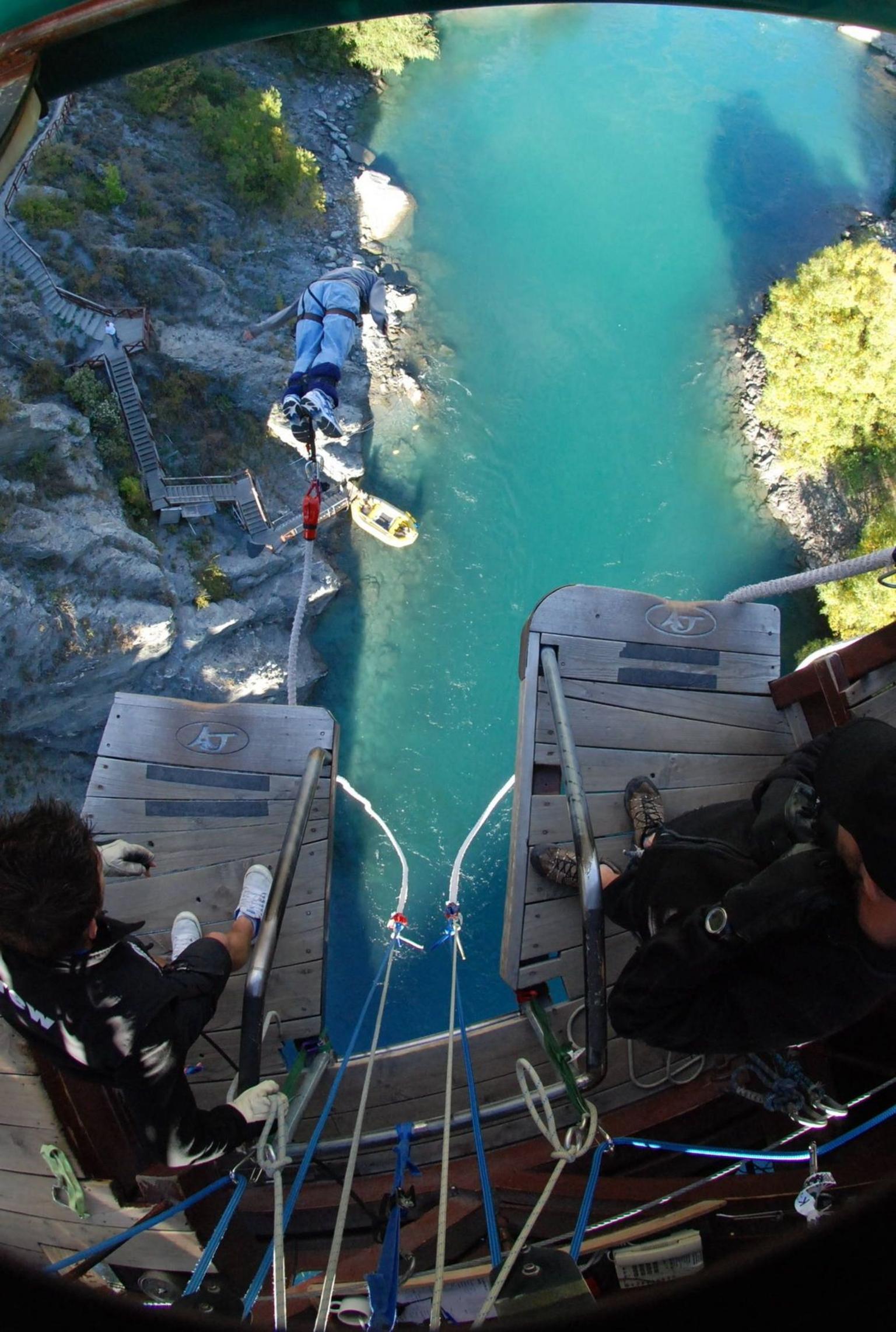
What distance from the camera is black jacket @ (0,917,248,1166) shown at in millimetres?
2334

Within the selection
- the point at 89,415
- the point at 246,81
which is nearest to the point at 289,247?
the point at 246,81

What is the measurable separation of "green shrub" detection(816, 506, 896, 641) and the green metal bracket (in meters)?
10.0

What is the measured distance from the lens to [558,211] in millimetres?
13523

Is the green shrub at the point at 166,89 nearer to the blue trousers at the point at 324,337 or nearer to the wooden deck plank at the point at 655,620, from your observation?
the blue trousers at the point at 324,337

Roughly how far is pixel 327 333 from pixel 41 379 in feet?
18.0

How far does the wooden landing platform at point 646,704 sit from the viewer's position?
3969 mm

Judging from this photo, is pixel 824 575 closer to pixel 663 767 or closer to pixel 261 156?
pixel 663 767

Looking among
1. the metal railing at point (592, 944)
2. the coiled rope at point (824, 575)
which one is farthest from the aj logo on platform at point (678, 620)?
the metal railing at point (592, 944)

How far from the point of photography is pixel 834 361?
11453 millimetres

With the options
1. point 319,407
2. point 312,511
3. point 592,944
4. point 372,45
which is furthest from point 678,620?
point 372,45

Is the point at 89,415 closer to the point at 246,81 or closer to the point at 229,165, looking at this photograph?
the point at 229,165

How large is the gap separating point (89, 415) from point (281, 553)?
3104 mm

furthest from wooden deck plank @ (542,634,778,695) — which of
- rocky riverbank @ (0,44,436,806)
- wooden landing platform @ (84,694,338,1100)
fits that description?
rocky riverbank @ (0,44,436,806)

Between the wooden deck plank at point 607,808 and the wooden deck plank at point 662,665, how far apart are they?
1.63 feet
